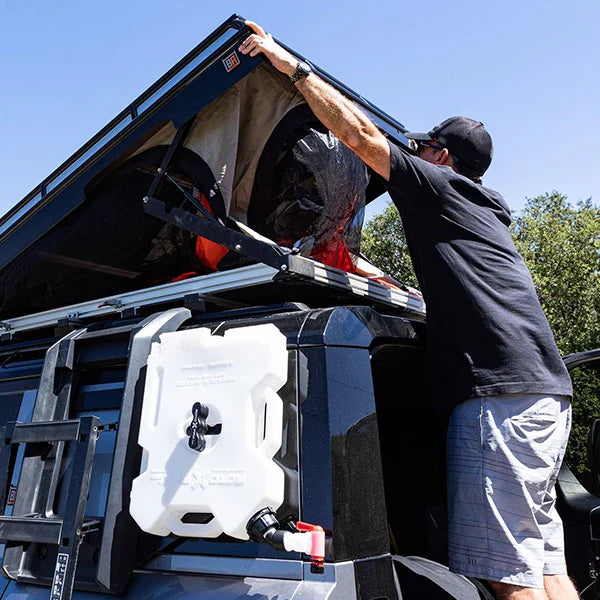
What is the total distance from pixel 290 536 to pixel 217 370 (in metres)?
0.47

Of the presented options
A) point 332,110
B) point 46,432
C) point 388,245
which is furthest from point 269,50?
point 388,245

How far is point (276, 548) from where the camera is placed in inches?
63.2

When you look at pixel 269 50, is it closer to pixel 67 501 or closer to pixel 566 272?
pixel 67 501

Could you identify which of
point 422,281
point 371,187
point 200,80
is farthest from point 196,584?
point 371,187

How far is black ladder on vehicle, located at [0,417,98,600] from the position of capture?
6.02 feet

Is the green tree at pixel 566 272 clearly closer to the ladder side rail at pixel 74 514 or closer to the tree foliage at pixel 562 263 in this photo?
the tree foliage at pixel 562 263

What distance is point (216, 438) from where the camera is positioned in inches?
69.8

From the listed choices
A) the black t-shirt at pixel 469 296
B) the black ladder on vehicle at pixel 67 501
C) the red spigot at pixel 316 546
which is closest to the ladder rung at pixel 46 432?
the black ladder on vehicle at pixel 67 501

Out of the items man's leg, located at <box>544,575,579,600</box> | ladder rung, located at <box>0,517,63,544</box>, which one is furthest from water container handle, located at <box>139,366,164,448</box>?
man's leg, located at <box>544,575,579,600</box>

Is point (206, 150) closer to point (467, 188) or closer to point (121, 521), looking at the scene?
point (467, 188)

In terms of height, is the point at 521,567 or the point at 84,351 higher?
the point at 84,351

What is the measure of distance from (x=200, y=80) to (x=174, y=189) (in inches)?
19.3

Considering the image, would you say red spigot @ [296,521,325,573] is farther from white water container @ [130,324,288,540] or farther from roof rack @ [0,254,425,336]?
roof rack @ [0,254,425,336]

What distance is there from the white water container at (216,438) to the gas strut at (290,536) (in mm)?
28
